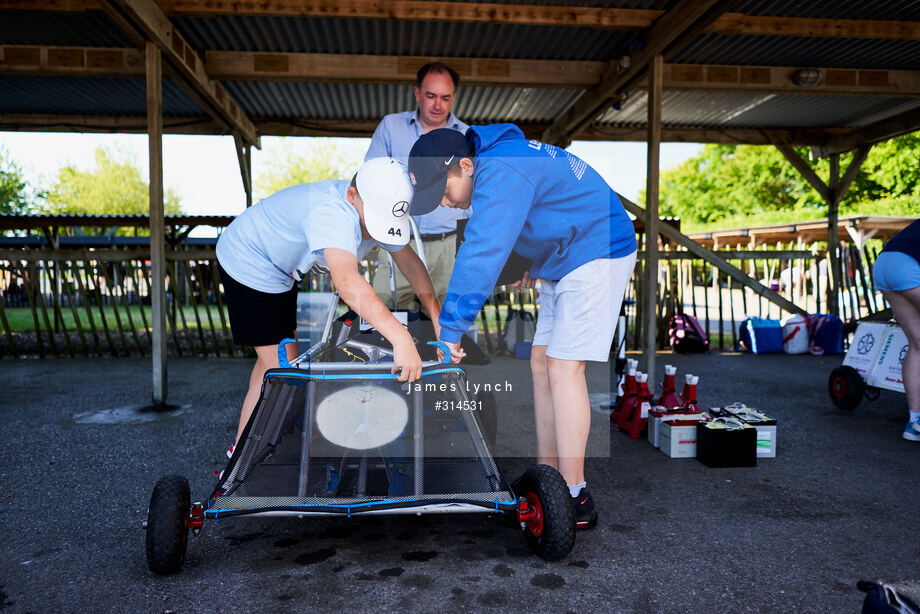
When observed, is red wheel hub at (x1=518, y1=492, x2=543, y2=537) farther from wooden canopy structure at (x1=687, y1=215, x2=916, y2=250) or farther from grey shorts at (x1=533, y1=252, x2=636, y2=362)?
wooden canopy structure at (x1=687, y1=215, x2=916, y2=250)

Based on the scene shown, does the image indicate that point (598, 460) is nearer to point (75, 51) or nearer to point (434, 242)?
point (434, 242)

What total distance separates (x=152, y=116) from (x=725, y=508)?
18.0 ft

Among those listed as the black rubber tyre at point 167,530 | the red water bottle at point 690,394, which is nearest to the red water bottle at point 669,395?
the red water bottle at point 690,394

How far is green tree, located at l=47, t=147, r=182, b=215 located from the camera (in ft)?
119

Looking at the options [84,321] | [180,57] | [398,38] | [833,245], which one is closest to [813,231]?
[833,245]

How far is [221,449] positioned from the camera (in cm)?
395

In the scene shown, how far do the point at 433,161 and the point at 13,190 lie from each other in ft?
134

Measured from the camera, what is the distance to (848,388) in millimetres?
4934

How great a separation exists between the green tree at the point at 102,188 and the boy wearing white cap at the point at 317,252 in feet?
126

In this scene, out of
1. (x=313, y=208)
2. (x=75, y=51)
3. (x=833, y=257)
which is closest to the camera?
(x=313, y=208)

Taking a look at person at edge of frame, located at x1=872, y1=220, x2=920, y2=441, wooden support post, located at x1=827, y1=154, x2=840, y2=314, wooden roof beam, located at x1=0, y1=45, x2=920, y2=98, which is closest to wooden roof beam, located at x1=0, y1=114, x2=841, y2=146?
wooden support post, located at x1=827, y1=154, x2=840, y2=314

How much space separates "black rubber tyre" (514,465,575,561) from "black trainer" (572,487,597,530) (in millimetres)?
364

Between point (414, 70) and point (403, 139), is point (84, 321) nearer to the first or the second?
point (414, 70)

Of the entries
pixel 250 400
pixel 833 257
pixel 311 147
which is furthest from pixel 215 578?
pixel 311 147
